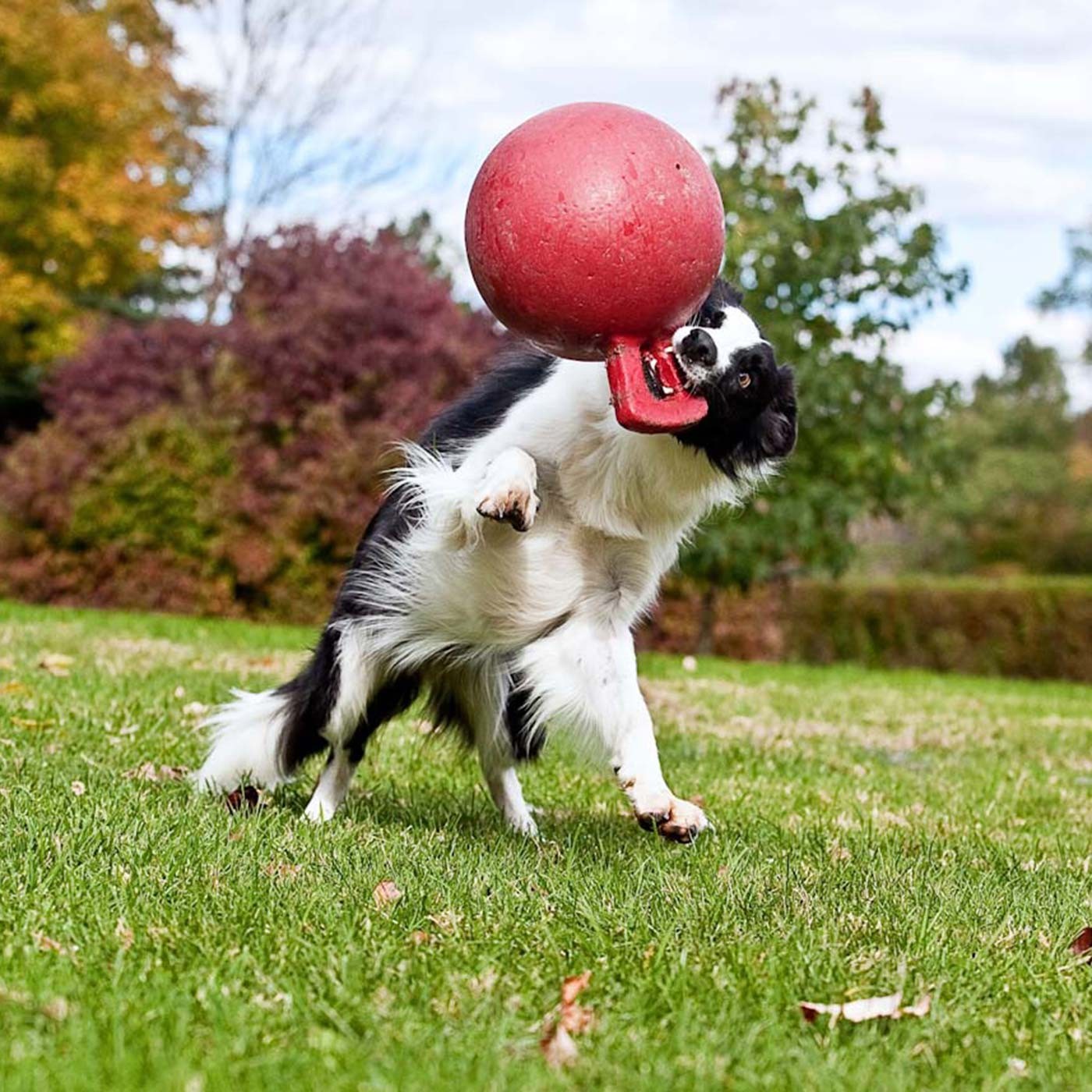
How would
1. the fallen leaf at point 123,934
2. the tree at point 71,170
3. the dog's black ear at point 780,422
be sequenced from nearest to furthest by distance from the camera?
the fallen leaf at point 123,934 < the dog's black ear at point 780,422 < the tree at point 71,170

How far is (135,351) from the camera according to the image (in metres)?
17.0

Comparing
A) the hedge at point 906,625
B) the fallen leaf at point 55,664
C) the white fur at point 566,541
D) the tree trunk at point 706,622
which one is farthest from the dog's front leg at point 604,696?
the hedge at point 906,625

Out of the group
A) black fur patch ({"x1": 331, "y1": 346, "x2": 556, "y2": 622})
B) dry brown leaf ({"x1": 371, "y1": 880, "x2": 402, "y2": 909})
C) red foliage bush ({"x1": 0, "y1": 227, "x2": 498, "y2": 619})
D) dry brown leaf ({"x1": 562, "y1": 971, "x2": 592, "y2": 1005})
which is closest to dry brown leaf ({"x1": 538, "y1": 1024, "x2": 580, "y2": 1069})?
dry brown leaf ({"x1": 562, "y1": 971, "x2": 592, "y2": 1005})

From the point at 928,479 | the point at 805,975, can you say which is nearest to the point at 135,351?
the point at 928,479

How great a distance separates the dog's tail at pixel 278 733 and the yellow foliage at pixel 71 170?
58.7 ft

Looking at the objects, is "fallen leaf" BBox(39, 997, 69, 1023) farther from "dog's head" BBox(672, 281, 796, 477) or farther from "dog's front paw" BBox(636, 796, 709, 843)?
"dog's head" BBox(672, 281, 796, 477)

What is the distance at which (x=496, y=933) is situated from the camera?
122 inches

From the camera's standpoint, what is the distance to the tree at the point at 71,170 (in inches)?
835

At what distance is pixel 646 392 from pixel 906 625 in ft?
52.6

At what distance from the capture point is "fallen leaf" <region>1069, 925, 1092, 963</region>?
3.38 m

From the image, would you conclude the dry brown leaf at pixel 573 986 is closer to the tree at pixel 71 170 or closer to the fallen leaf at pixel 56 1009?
the fallen leaf at pixel 56 1009

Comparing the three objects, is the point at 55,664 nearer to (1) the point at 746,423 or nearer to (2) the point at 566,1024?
(1) the point at 746,423

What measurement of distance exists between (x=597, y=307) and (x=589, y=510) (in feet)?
2.53

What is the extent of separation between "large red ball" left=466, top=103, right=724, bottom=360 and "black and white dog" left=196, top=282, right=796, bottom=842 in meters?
0.24
